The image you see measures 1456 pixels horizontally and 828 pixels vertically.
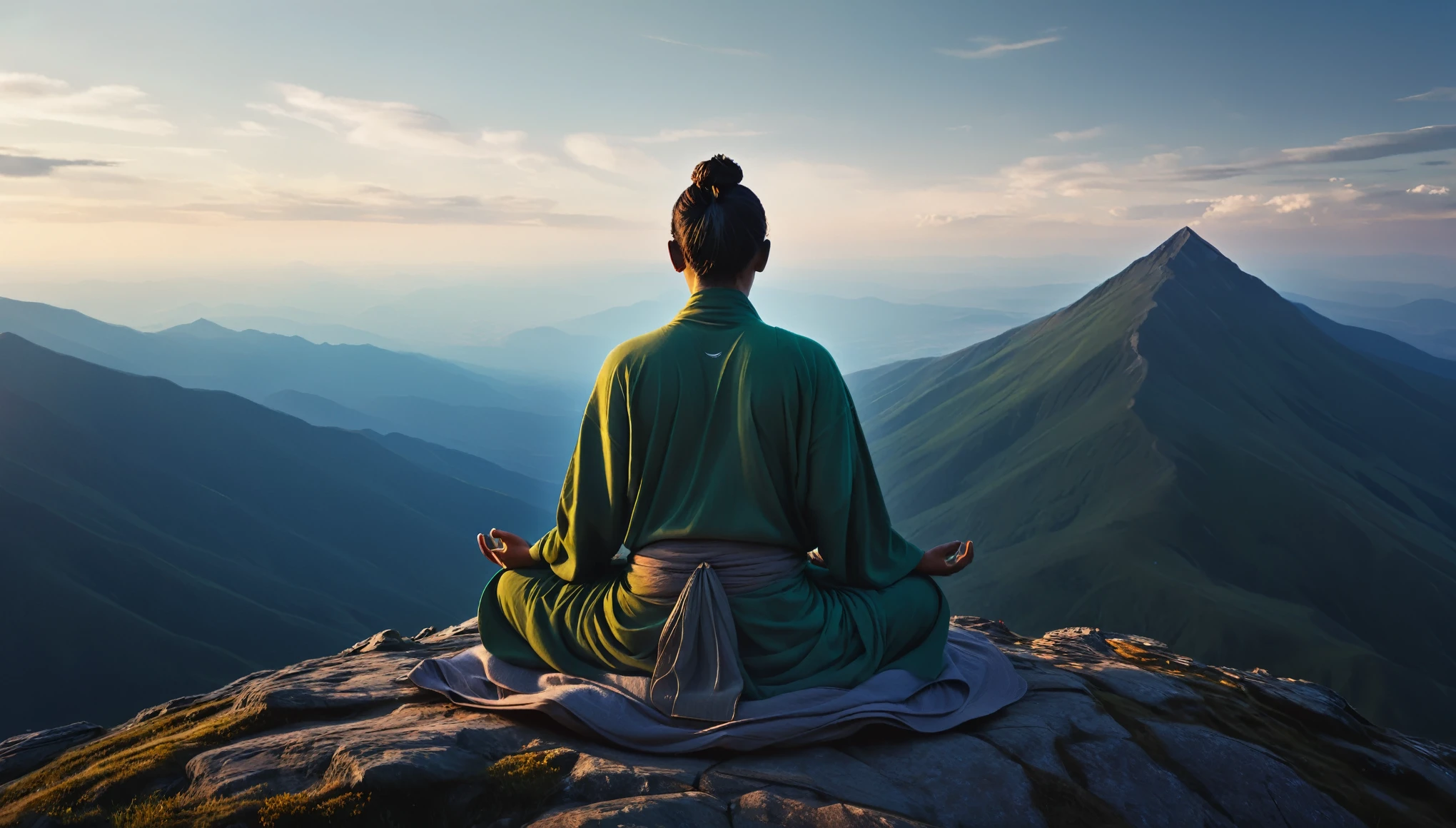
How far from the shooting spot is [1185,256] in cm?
14762

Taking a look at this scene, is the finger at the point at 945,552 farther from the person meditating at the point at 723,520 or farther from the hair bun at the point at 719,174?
the hair bun at the point at 719,174

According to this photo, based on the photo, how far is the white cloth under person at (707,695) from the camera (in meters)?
5.52

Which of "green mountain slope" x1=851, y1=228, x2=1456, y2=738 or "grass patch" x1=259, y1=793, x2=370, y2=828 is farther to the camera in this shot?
"green mountain slope" x1=851, y1=228, x2=1456, y2=738

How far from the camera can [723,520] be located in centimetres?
583

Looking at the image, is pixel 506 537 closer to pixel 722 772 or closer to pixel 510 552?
pixel 510 552

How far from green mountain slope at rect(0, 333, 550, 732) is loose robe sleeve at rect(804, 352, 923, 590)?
8740cm

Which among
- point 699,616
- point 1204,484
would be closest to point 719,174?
point 699,616

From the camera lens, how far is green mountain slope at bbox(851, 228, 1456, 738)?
77312mm

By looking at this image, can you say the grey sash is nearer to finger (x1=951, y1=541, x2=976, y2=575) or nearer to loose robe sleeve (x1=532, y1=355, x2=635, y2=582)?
loose robe sleeve (x1=532, y1=355, x2=635, y2=582)

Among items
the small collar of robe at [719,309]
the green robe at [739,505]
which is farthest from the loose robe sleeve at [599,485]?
the small collar of robe at [719,309]

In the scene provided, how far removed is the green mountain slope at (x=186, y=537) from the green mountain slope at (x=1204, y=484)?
246 ft

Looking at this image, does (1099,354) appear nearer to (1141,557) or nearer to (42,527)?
(1141,557)

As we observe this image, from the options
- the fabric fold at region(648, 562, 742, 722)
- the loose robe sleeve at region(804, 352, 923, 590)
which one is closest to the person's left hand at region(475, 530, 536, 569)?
the fabric fold at region(648, 562, 742, 722)

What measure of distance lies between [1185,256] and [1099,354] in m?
39.7
